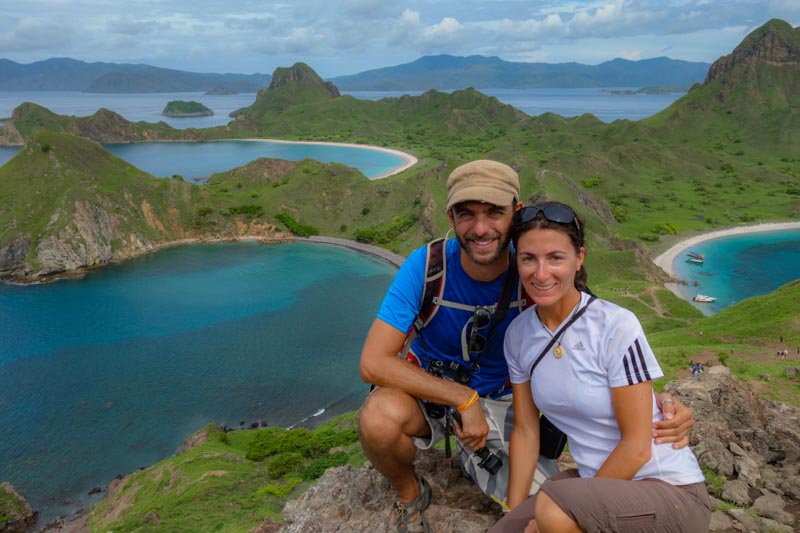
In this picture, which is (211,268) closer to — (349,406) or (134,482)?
(349,406)

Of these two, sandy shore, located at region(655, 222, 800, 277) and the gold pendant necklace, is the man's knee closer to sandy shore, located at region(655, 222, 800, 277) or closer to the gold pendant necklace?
the gold pendant necklace

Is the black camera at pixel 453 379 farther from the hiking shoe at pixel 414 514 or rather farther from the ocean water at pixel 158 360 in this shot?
the ocean water at pixel 158 360

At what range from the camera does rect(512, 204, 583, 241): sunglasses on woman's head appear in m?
4.79

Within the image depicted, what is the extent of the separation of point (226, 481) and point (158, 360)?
33.2 m

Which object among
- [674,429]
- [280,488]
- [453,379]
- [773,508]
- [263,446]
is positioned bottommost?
[263,446]

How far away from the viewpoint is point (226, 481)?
25656 millimetres

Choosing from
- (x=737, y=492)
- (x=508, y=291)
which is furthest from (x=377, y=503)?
(x=737, y=492)

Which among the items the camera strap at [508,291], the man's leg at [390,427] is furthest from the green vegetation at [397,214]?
the camera strap at [508,291]

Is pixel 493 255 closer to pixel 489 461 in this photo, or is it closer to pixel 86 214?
pixel 489 461

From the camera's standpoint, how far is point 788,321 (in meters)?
31.1

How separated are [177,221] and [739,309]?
104 metres

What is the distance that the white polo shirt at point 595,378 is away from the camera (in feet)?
14.8

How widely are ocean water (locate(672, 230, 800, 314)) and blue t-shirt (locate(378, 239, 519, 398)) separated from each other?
73.1 m

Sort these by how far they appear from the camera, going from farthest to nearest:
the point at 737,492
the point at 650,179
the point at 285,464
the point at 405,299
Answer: the point at 650,179
the point at 285,464
the point at 737,492
the point at 405,299
